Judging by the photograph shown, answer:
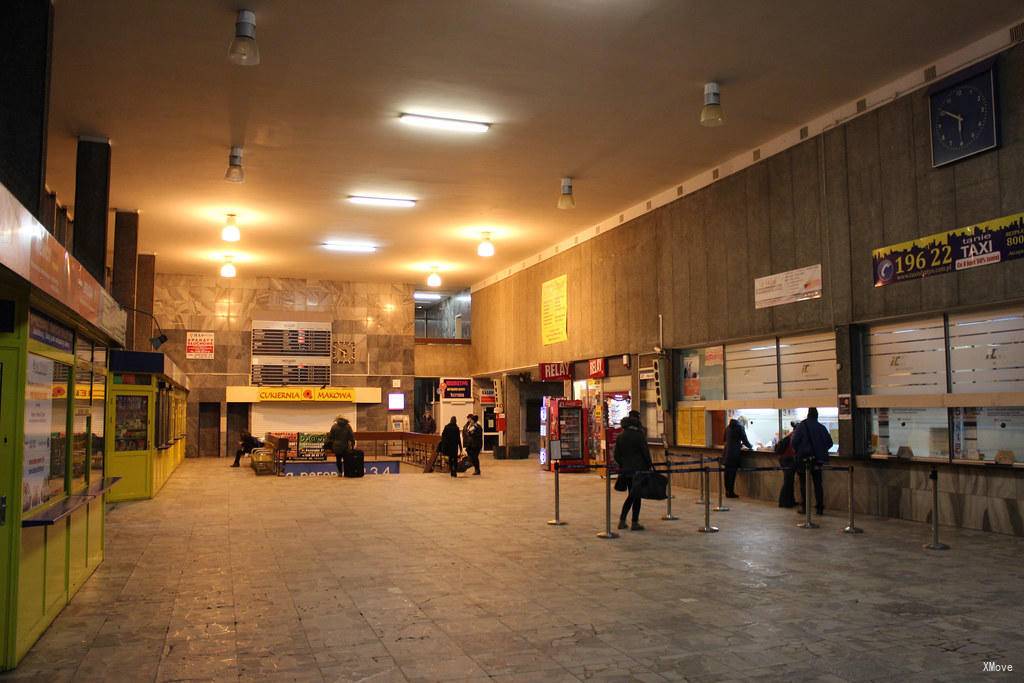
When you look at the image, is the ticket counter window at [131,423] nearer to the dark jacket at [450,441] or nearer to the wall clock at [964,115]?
the dark jacket at [450,441]

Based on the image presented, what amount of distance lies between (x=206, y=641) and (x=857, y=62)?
30.0ft

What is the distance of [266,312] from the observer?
81.6 ft

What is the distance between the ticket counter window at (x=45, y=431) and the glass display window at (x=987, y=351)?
9324 mm

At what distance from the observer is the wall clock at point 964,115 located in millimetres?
8969

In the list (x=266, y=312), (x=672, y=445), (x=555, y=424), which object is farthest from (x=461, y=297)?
(x=672, y=445)

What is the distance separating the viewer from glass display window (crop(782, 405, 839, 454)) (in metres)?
11.6

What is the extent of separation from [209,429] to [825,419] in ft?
61.7

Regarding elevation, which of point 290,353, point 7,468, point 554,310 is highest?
point 554,310

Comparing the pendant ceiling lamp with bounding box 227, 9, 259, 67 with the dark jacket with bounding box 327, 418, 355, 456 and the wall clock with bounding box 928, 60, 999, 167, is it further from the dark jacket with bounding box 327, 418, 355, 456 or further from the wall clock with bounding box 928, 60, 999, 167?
the dark jacket with bounding box 327, 418, 355, 456

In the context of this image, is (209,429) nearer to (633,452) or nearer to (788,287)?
(633,452)

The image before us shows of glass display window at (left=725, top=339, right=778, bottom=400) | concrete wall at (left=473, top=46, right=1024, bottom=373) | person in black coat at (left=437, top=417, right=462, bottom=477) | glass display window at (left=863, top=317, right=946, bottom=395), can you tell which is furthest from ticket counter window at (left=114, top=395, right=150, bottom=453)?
glass display window at (left=863, top=317, right=946, bottom=395)

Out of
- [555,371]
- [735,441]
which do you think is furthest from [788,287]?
[555,371]

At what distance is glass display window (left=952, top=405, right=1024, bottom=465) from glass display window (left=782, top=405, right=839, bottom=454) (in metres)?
1.93

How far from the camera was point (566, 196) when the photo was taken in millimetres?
13469
